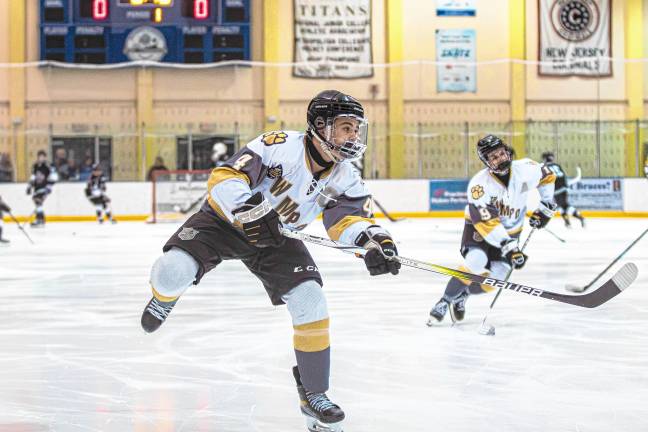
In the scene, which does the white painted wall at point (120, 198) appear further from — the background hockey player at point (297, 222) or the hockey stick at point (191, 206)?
the background hockey player at point (297, 222)

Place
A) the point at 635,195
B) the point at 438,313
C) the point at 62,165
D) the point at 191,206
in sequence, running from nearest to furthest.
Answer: the point at 438,313
the point at 191,206
the point at 635,195
the point at 62,165

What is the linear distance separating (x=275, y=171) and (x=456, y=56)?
15.6 meters

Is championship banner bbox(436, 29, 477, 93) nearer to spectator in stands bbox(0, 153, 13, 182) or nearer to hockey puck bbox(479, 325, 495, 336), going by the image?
spectator in stands bbox(0, 153, 13, 182)

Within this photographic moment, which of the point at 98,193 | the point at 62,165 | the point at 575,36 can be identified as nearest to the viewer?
the point at 98,193

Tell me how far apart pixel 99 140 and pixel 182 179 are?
2370 millimetres

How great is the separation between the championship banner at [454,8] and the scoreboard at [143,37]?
12.2 feet

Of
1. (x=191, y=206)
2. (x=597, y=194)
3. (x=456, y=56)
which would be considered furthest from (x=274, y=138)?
(x=456, y=56)

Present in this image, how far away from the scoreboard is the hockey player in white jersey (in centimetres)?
1171

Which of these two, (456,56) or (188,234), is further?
(456,56)

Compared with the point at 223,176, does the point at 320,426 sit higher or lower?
lower

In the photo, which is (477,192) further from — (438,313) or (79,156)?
(79,156)

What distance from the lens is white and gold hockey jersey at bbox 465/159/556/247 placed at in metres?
4.57

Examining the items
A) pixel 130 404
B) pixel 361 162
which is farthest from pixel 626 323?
pixel 361 162

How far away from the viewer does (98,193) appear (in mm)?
14430
